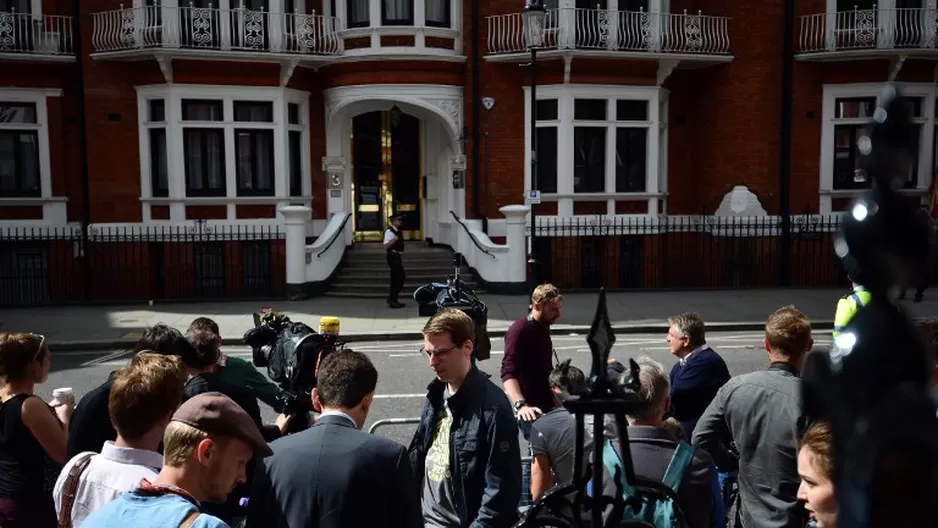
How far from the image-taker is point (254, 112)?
20234mm

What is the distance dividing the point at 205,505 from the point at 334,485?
4.23 ft

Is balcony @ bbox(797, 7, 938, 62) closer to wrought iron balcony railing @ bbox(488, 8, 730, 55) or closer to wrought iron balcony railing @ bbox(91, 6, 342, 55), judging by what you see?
wrought iron balcony railing @ bbox(488, 8, 730, 55)

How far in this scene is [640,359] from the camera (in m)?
3.99

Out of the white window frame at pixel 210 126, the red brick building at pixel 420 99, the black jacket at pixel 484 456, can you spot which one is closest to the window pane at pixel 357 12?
the red brick building at pixel 420 99

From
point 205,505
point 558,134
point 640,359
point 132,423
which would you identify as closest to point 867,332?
point 132,423

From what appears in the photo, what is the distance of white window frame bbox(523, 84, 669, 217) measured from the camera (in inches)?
797

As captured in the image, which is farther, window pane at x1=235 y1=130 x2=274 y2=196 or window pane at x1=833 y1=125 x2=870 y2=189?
window pane at x1=833 y1=125 x2=870 y2=189

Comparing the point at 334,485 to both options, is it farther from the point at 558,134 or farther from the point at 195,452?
the point at 558,134

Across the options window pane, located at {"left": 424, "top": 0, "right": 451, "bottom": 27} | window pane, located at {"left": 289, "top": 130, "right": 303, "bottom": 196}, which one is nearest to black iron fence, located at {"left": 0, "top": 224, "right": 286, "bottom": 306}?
window pane, located at {"left": 289, "top": 130, "right": 303, "bottom": 196}

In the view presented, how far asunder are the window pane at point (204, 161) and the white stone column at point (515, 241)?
7266mm

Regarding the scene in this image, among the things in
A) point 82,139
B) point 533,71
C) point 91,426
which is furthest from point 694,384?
point 82,139

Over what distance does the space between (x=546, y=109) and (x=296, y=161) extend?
6.58 m

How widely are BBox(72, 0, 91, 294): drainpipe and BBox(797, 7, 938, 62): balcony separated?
1769 centimetres

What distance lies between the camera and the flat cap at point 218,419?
2621 millimetres
